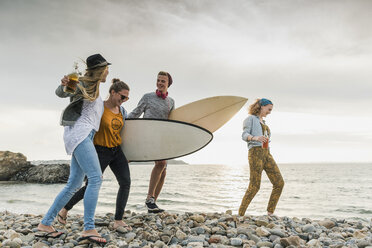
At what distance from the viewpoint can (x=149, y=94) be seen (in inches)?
175

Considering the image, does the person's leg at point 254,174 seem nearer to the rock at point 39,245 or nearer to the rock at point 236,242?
the rock at point 236,242

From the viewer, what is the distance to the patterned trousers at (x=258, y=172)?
4.32 meters

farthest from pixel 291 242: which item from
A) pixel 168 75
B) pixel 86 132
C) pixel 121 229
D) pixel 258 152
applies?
pixel 168 75

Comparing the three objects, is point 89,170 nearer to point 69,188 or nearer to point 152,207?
point 69,188

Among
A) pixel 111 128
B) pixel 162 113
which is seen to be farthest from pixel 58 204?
pixel 162 113

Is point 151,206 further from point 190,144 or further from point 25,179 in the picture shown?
point 25,179

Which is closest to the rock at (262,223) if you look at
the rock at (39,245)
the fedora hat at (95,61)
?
the rock at (39,245)

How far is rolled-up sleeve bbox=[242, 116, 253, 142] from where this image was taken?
4379 millimetres

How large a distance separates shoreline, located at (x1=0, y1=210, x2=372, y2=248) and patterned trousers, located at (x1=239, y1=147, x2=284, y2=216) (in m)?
0.30

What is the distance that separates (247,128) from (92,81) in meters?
2.45

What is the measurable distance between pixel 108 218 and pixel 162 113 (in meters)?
1.75

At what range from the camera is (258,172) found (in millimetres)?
4309

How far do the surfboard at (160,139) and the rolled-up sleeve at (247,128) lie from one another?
0.51m

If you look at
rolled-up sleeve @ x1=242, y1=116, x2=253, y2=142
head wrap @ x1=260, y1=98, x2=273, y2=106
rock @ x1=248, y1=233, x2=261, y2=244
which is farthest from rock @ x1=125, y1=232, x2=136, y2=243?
head wrap @ x1=260, y1=98, x2=273, y2=106
